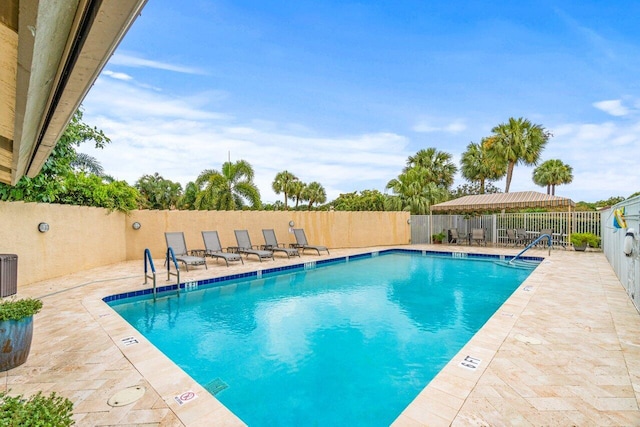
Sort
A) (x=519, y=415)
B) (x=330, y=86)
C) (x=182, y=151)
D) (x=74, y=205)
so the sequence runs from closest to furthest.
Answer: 1. (x=519, y=415)
2. (x=74, y=205)
3. (x=330, y=86)
4. (x=182, y=151)

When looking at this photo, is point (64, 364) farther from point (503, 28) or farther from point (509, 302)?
point (503, 28)

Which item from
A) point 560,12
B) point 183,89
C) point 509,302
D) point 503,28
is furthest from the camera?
point 183,89

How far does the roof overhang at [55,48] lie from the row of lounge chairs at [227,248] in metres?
7.40

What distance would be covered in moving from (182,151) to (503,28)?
55.5 feet

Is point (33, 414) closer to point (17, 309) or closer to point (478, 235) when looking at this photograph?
point (17, 309)

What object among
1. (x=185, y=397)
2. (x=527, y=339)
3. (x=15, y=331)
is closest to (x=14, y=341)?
(x=15, y=331)

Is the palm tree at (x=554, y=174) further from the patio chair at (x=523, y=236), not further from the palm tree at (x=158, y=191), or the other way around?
the palm tree at (x=158, y=191)

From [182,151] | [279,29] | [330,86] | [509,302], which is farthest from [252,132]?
[509,302]

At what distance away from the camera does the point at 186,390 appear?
3045mm

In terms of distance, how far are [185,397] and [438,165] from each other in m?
30.0

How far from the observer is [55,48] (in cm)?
153

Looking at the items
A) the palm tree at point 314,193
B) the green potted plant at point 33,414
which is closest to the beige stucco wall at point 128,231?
the green potted plant at point 33,414

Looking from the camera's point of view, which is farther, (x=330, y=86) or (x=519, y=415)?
(x=330, y=86)

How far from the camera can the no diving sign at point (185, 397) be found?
286 cm
